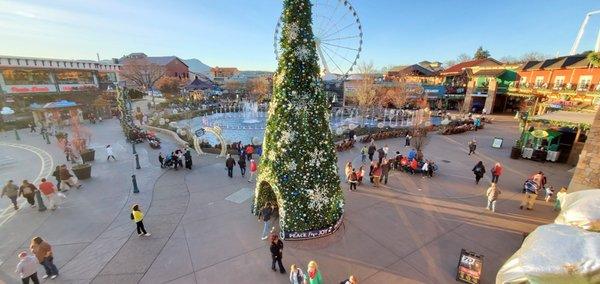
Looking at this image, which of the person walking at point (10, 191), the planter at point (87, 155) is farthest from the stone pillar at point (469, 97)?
the person walking at point (10, 191)

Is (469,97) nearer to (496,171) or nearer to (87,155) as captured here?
(496,171)

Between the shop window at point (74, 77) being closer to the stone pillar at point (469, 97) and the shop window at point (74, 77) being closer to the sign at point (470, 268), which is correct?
the sign at point (470, 268)

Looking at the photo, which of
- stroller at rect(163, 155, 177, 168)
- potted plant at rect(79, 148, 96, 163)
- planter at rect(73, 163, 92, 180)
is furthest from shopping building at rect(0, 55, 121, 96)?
stroller at rect(163, 155, 177, 168)

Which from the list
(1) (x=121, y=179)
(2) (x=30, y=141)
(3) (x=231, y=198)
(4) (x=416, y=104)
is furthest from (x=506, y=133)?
(2) (x=30, y=141)

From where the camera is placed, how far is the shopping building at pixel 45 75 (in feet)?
99.7

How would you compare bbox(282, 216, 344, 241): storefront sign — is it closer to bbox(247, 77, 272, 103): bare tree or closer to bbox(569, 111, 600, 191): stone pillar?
bbox(569, 111, 600, 191): stone pillar

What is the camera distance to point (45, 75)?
34.1 metres

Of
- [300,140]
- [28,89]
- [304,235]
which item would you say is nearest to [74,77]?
[28,89]

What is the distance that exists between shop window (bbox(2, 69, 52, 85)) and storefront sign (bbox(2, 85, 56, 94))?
16.1 inches

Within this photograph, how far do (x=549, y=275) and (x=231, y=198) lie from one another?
10.7 m

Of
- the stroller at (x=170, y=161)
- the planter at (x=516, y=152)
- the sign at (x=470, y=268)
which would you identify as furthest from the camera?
the planter at (x=516, y=152)

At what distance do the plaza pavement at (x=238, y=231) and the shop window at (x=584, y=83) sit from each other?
20.7 m

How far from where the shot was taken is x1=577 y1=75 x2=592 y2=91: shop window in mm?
27984

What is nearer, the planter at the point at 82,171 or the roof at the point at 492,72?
the planter at the point at 82,171
